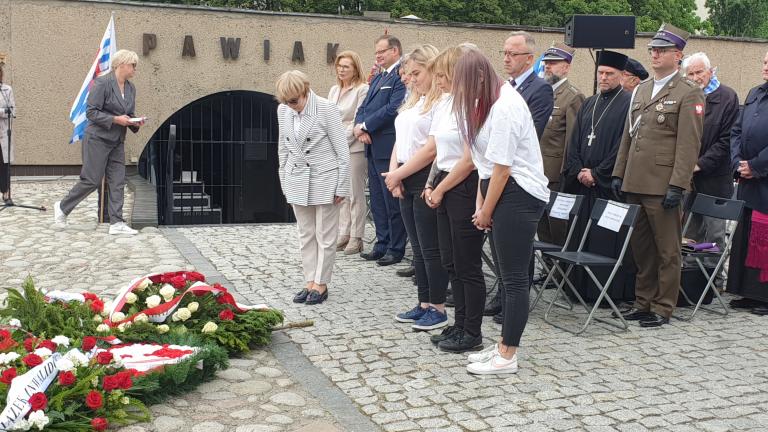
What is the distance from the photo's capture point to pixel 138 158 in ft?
53.0

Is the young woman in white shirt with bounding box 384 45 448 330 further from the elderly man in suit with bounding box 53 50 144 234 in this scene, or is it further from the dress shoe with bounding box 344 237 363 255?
the elderly man in suit with bounding box 53 50 144 234

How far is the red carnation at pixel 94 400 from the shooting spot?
13.7 feet

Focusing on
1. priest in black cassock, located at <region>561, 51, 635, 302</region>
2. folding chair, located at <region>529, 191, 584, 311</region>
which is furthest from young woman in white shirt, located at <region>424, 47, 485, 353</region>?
priest in black cassock, located at <region>561, 51, 635, 302</region>

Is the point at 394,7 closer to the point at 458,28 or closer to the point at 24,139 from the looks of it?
the point at 458,28

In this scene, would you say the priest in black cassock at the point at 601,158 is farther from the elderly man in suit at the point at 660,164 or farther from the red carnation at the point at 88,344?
the red carnation at the point at 88,344

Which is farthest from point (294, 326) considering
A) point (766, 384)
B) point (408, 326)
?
point (766, 384)

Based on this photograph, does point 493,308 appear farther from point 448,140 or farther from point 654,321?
point 448,140

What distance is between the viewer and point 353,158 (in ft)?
30.2

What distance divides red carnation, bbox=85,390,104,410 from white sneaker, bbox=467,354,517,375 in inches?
84.1

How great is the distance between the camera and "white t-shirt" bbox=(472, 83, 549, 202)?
16.0 ft

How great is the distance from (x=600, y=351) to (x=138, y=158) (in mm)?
12091

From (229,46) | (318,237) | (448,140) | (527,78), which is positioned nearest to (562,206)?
(527,78)

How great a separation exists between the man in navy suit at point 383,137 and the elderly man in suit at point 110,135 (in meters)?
2.88

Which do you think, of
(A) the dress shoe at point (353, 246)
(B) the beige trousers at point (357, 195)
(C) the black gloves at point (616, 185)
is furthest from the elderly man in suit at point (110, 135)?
(C) the black gloves at point (616, 185)
